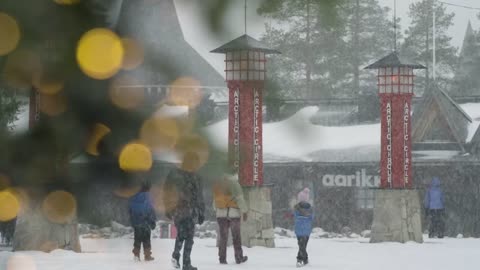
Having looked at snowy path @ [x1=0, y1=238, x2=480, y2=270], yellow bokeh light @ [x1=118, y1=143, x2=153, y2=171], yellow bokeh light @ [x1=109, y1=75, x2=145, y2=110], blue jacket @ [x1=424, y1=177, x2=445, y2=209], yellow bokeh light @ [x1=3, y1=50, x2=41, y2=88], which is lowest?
snowy path @ [x1=0, y1=238, x2=480, y2=270]

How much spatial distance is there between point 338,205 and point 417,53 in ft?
76.2

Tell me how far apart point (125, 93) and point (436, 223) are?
76.4ft

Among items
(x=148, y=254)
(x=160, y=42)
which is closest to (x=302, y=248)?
(x=148, y=254)

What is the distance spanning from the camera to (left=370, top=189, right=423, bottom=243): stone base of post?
886 inches

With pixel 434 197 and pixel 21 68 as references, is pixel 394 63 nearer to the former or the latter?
pixel 434 197

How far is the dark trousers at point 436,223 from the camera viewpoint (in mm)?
25125

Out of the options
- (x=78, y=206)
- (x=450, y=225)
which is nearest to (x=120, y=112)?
(x=78, y=206)

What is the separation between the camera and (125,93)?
267 centimetres

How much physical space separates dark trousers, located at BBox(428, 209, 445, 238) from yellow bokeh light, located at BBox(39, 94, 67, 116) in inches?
913

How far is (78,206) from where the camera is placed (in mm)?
2768

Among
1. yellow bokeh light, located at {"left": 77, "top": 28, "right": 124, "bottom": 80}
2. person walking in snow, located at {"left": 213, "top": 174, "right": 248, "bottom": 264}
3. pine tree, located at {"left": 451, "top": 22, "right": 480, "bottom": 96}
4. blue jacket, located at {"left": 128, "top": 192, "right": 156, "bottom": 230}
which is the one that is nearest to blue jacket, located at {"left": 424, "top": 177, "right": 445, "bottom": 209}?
person walking in snow, located at {"left": 213, "top": 174, "right": 248, "bottom": 264}

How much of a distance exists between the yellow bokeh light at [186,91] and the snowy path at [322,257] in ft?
29.4

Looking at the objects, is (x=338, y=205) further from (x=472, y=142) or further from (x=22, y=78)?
(x=22, y=78)

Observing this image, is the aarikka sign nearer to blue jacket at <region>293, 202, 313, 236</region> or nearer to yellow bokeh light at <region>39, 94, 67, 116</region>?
blue jacket at <region>293, 202, 313, 236</region>
